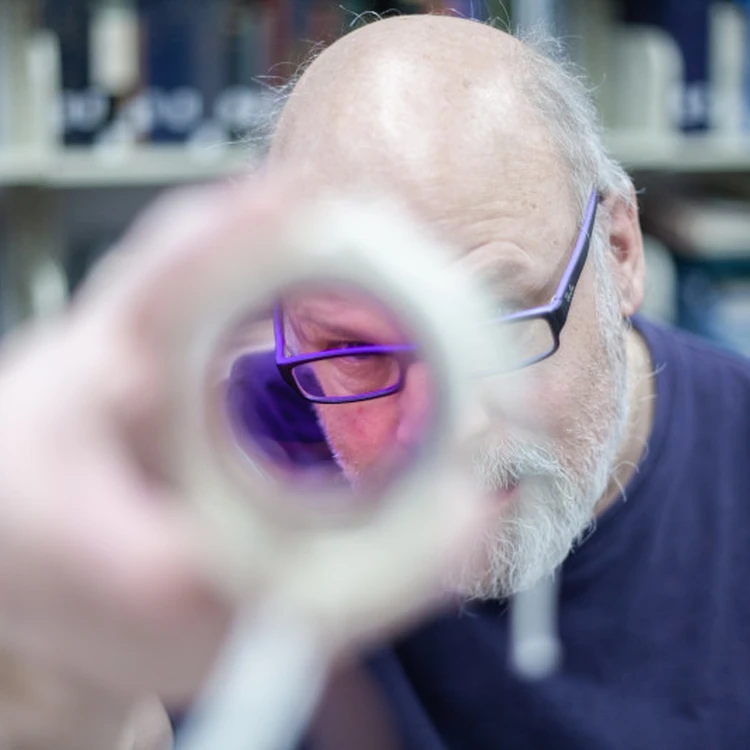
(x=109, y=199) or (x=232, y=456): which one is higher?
(x=232, y=456)

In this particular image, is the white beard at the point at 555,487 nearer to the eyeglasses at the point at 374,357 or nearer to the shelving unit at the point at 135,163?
the eyeglasses at the point at 374,357

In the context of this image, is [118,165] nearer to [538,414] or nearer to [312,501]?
[538,414]

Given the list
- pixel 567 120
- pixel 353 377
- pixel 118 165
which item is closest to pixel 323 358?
pixel 353 377

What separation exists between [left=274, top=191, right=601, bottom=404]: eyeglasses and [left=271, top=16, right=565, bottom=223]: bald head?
0.28 ft

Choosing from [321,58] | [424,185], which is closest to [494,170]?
[424,185]

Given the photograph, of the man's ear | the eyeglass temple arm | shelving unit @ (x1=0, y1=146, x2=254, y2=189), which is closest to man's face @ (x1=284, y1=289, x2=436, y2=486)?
the eyeglass temple arm

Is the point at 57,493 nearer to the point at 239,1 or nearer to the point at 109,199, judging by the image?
the point at 239,1

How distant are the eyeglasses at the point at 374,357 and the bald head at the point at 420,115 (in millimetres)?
87

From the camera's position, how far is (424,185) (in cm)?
66

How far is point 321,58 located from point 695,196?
1.29m

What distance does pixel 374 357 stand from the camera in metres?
0.66

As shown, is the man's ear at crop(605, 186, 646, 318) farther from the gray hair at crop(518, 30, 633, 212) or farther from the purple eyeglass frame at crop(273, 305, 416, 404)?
the purple eyeglass frame at crop(273, 305, 416, 404)

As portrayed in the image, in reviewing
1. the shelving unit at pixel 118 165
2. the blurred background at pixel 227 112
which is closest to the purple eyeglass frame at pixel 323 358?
the blurred background at pixel 227 112

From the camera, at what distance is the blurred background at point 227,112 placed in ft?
4.65
